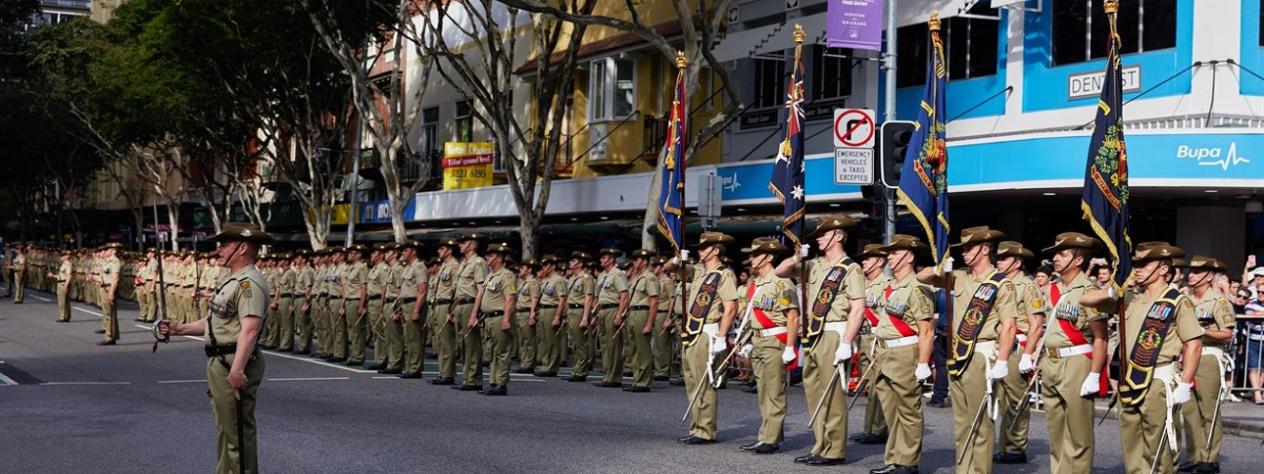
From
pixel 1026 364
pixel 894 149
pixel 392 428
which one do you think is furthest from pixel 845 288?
pixel 894 149

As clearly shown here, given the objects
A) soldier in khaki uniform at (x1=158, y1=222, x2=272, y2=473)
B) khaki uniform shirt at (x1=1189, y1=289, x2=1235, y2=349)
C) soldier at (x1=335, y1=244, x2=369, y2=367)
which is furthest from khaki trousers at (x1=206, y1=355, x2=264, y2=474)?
soldier at (x1=335, y1=244, x2=369, y2=367)

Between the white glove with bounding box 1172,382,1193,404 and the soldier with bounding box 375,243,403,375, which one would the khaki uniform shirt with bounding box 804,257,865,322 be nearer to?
the white glove with bounding box 1172,382,1193,404

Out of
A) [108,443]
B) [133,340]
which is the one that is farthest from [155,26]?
[108,443]

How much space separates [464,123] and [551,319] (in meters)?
22.3

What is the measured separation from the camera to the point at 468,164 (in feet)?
123

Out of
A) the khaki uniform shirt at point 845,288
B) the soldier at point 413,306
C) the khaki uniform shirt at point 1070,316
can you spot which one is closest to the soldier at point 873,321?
the khaki uniform shirt at point 845,288

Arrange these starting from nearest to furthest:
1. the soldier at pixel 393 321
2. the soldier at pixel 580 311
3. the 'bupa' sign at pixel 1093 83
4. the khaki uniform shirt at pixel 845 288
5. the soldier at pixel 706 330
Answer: the khaki uniform shirt at pixel 845 288
the soldier at pixel 706 330
the soldier at pixel 393 321
the soldier at pixel 580 311
the 'bupa' sign at pixel 1093 83

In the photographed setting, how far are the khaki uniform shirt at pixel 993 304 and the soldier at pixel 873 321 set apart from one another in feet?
1.86

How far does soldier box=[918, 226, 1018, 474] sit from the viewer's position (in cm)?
1036

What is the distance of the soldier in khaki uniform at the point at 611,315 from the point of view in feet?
64.9

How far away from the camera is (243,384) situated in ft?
29.9

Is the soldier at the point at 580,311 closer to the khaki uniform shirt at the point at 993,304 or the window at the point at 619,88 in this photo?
the khaki uniform shirt at the point at 993,304

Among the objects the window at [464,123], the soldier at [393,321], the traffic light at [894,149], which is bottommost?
the soldier at [393,321]

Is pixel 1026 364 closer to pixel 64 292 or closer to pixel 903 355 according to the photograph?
pixel 903 355
